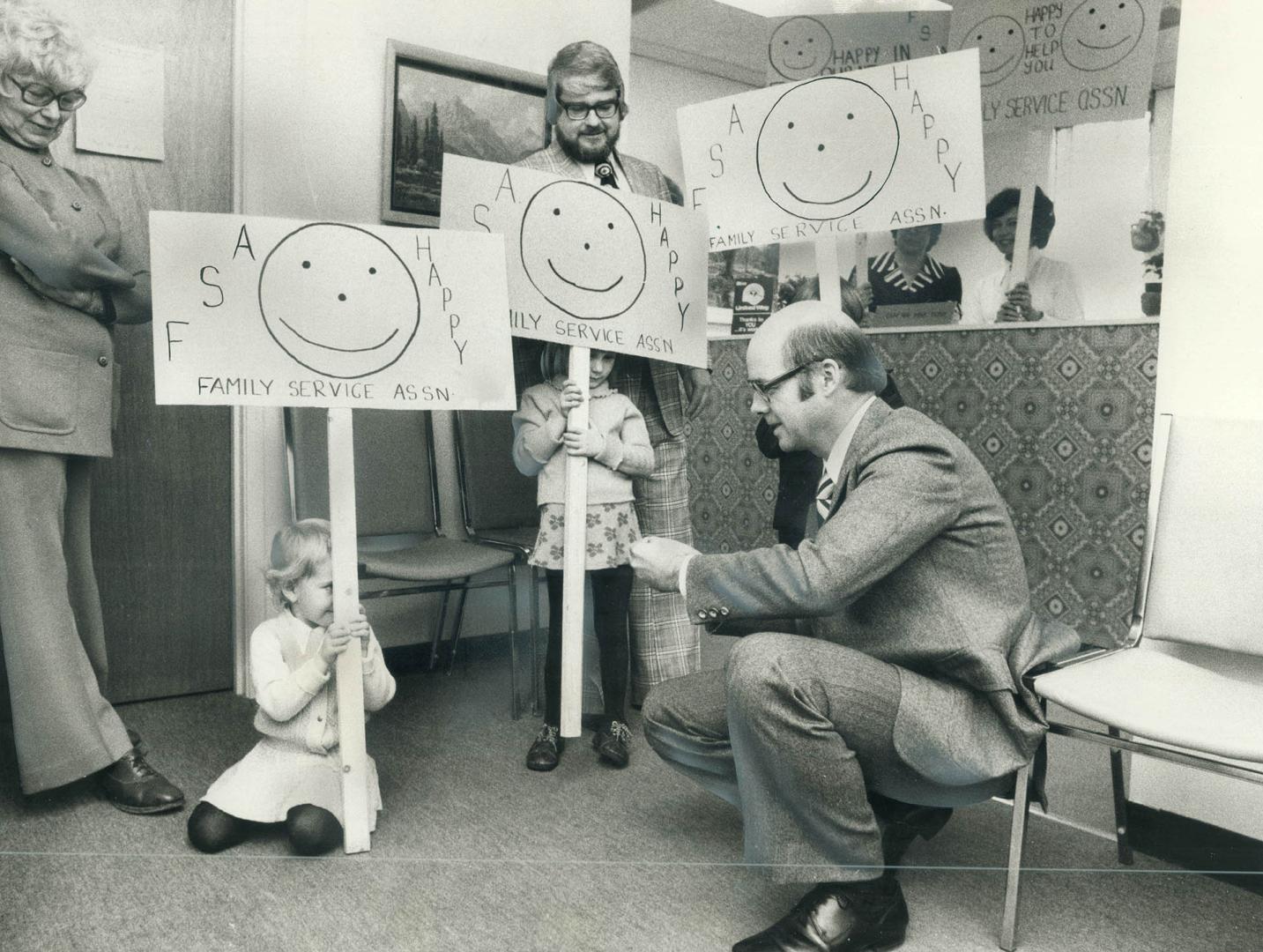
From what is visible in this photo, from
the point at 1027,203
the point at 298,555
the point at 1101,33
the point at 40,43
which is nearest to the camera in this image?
the point at 40,43

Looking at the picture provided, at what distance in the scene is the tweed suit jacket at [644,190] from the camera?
5.42 ft

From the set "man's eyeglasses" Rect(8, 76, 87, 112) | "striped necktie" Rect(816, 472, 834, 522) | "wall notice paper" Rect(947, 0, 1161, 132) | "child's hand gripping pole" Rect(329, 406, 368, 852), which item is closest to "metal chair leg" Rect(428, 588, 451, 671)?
"child's hand gripping pole" Rect(329, 406, 368, 852)

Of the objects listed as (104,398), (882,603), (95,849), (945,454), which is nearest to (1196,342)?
(945,454)

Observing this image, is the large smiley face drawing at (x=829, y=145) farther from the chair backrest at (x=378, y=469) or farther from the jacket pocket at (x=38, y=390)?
the jacket pocket at (x=38, y=390)

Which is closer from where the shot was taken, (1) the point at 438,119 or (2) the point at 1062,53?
(1) the point at 438,119

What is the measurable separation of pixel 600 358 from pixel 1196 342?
937mm

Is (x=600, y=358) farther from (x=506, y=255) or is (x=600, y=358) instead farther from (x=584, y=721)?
(x=584, y=721)

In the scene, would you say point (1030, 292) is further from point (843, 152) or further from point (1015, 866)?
point (1015, 866)

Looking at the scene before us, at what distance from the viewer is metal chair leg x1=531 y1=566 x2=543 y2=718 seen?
2033mm

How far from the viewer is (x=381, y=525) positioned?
1.94 meters

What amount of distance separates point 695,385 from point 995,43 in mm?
774

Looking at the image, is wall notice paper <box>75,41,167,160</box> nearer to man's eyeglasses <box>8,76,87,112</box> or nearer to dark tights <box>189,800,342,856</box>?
man's eyeglasses <box>8,76,87,112</box>

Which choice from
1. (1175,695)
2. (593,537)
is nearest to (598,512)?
(593,537)

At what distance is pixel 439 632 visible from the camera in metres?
2.02
